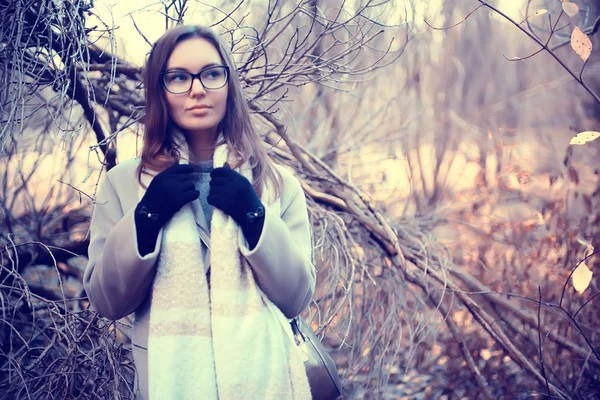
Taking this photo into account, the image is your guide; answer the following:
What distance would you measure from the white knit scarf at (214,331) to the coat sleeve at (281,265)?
5 centimetres

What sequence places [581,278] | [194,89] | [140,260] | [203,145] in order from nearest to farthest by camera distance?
1. [140,260]
2. [194,89]
3. [203,145]
4. [581,278]

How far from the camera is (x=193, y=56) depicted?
5.55ft

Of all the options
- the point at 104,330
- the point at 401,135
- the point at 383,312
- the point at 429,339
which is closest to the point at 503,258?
the point at 429,339

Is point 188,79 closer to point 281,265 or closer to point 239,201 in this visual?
point 239,201

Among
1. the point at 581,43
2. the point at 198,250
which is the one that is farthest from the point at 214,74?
the point at 581,43

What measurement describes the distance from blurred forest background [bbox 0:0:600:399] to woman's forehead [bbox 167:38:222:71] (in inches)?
17.9

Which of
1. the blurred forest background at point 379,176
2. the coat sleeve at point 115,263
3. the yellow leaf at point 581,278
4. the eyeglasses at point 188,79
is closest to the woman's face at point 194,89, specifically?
the eyeglasses at point 188,79

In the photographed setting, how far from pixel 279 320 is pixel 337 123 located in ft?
9.30

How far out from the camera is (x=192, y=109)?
169 centimetres

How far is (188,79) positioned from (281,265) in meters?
0.51

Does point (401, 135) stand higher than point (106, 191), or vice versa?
point (401, 135)

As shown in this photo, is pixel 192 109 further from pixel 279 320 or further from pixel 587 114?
pixel 587 114

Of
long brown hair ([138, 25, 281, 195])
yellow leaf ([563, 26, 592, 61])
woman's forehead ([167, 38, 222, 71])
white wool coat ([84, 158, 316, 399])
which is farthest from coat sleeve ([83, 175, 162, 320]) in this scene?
yellow leaf ([563, 26, 592, 61])

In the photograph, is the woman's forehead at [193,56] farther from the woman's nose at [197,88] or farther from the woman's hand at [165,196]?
the woman's hand at [165,196]
